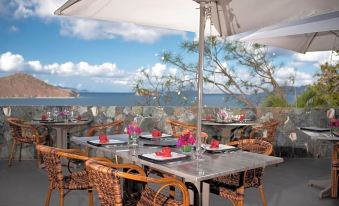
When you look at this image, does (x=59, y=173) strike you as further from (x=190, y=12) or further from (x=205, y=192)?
(x=190, y=12)

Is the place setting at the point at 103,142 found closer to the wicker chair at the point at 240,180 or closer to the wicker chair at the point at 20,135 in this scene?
the wicker chair at the point at 240,180

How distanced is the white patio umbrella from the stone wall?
279 cm

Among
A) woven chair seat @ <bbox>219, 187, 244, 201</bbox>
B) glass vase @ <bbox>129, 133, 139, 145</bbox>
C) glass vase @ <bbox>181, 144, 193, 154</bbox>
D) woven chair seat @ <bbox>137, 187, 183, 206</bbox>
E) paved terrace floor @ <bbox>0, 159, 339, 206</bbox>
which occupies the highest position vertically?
glass vase @ <bbox>129, 133, 139, 145</bbox>

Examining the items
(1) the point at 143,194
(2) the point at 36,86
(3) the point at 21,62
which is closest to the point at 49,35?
(3) the point at 21,62

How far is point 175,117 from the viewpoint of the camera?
6445 mm

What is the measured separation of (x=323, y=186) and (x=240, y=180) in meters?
2.18

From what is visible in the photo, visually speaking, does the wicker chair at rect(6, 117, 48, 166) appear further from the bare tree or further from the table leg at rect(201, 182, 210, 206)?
the bare tree

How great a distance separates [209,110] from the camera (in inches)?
261

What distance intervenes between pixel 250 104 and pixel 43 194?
8601mm

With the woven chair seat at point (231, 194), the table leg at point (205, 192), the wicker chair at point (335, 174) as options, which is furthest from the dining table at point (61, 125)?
the wicker chair at point (335, 174)

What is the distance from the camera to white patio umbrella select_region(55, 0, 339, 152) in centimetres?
Result: 276

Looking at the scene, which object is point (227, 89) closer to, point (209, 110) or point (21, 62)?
point (209, 110)

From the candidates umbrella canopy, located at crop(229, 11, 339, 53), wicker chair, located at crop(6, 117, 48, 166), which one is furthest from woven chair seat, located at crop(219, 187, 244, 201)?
wicker chair, located at crop(6, 117, 48, 166)

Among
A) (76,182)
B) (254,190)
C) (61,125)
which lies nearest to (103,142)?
(76,182)
